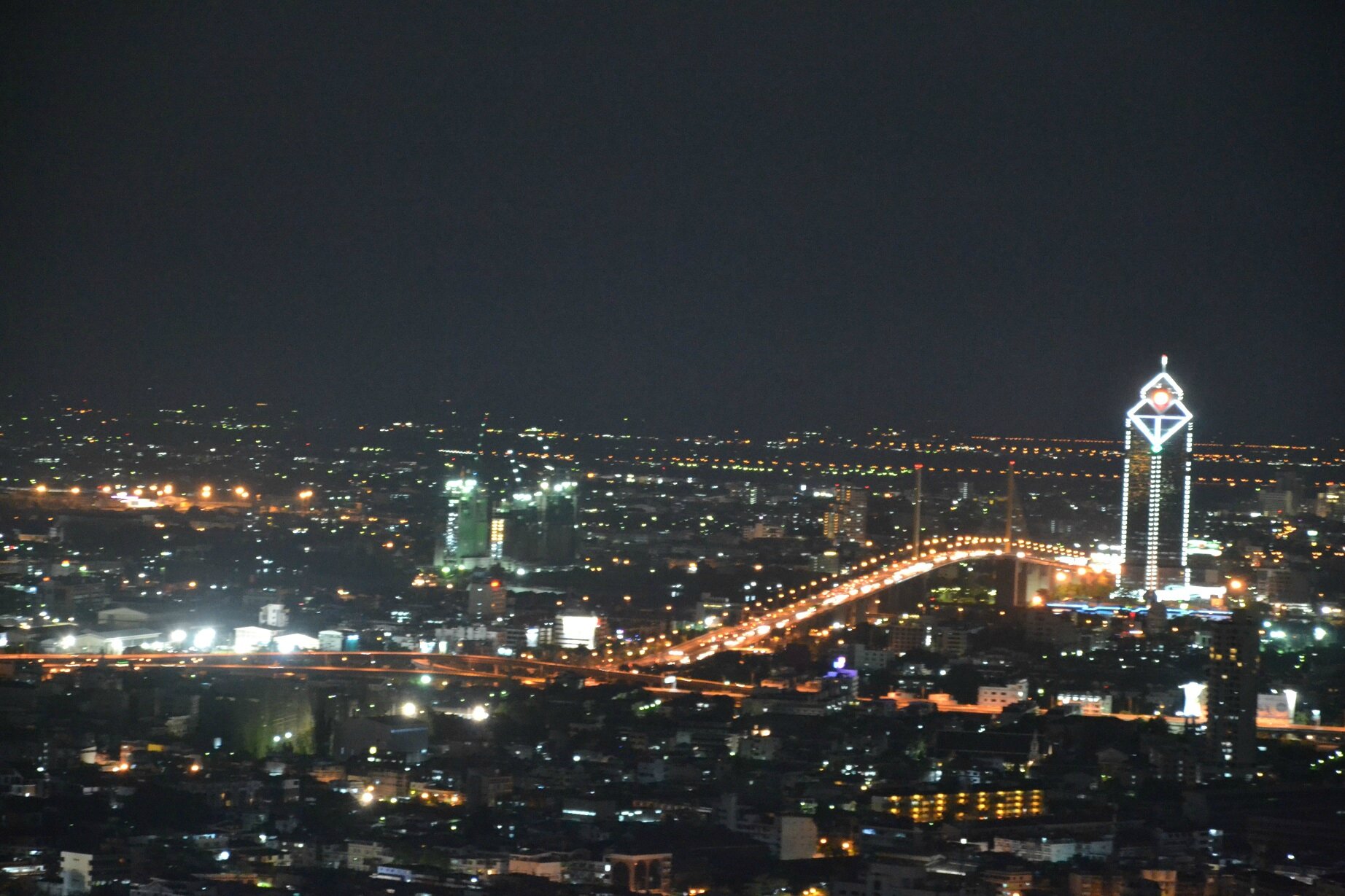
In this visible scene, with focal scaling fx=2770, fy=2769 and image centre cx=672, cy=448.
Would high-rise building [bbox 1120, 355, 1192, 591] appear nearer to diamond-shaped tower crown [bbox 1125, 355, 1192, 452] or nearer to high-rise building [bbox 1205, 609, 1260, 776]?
diamond-shaped tower crown [bbox 1125, 355, 1192, 452]

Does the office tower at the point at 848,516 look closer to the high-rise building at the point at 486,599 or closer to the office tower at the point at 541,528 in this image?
the office tower at the point at 541,528

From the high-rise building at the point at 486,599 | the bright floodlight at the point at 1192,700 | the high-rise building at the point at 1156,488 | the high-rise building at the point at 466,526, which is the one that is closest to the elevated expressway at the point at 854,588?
the high-rise building at the point at 1156,488

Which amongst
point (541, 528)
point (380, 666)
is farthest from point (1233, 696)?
point (541, 528)

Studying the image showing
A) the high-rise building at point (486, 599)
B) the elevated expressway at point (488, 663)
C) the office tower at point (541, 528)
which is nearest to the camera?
the elevated expressway at point (488, 663)

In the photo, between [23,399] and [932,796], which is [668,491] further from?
[932,796]

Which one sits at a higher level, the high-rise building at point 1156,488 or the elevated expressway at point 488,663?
the high-rise building at point 1156,488

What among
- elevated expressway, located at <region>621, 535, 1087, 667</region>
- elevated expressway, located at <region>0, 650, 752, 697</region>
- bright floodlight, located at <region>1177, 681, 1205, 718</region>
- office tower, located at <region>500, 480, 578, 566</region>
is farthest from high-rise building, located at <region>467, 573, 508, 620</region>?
bright floodlight, located at <region>1177, 681, 1205, 718</region>

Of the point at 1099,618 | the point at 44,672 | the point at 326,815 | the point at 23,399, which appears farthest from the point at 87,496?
the point at 326,815
